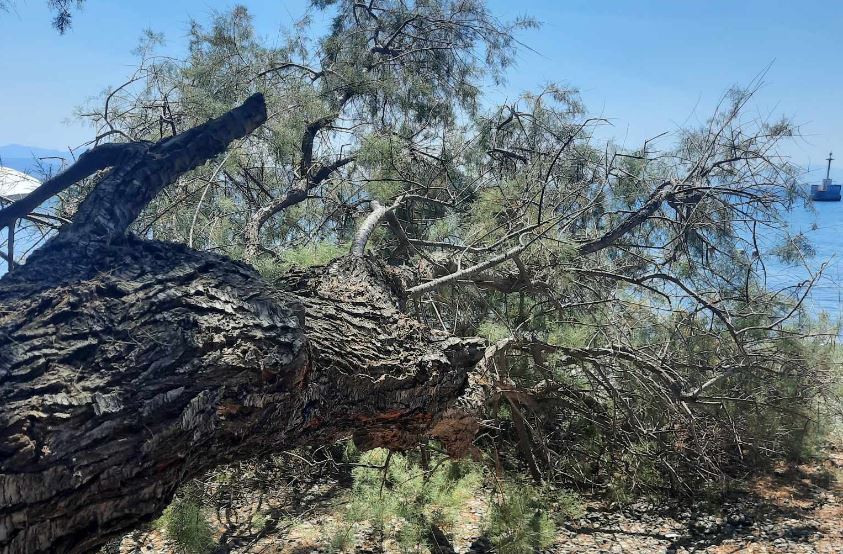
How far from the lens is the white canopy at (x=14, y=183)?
11.1 feet

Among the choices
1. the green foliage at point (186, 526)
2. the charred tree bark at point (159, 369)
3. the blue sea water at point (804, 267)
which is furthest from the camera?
the blue sea water at point (804, 267)

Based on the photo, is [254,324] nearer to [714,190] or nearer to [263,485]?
[263,485]

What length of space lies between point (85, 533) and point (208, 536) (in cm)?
201

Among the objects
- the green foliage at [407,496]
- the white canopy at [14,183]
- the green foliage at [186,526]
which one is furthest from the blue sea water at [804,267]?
the white canopy at [14,183]

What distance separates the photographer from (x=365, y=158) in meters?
4.68

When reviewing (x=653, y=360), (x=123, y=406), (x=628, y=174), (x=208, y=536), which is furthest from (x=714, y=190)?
(x=123, y=406)

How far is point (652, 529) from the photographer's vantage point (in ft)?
13.8

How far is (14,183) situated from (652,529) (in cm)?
435

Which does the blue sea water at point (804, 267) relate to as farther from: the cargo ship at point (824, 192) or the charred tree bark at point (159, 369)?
the charred tree bark at point (159, 369)

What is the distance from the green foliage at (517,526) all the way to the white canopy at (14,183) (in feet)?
9.99

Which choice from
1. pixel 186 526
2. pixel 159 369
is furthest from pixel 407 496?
pixel 159 369

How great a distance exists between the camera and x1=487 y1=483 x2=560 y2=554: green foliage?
3375 millimetres

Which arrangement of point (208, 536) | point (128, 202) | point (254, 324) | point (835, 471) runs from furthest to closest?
point (835, 471), point (208, 536), point (128, 202), point (254, 324)

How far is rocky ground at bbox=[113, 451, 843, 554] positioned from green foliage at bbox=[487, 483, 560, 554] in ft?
0.97
